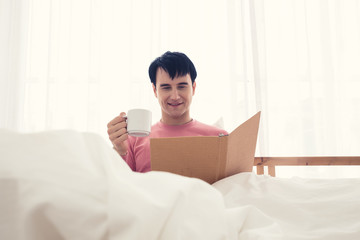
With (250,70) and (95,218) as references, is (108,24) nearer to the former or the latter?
(250,70)

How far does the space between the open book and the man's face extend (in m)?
0.48

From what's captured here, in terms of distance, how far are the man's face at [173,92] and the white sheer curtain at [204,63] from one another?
703 mm

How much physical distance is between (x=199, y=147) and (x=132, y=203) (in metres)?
0.53

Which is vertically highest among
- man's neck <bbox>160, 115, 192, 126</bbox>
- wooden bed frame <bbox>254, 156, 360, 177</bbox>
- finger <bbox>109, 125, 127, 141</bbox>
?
man's neck <bbox>160, 115, 192, 126</bbox>

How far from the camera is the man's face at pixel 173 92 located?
1324 millimetres

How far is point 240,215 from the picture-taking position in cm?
46

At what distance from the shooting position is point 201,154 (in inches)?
32.9

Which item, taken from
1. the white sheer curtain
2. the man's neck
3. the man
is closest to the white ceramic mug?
the man

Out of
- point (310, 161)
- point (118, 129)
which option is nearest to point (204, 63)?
point (310, 161)

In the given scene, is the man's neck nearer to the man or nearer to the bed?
the man

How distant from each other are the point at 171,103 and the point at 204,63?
871mm

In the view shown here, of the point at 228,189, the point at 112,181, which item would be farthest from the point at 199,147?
the point at 112,181

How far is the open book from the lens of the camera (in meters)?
0.82

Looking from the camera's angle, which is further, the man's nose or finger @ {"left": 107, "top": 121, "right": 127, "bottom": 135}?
the man's nose
